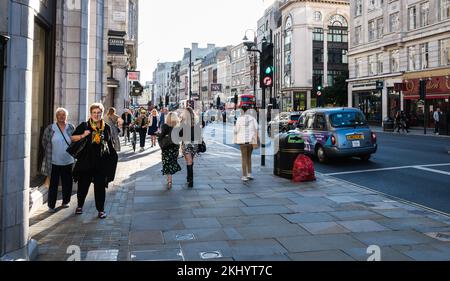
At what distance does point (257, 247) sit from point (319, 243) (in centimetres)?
81

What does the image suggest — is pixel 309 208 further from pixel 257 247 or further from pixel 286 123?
pixel 286 123

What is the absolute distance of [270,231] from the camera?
614 centimetres

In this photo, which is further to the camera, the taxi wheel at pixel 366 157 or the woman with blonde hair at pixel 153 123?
the woman with blonde hair at pixel 153 123

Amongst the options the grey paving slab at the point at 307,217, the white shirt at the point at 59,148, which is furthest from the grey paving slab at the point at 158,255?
the white shirt at the point at 59,148

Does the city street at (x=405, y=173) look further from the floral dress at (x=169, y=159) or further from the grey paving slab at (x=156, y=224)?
the grey paving slab at (x=156, y=224)

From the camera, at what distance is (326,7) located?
72.2 metres

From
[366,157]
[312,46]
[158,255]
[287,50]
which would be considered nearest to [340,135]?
[366,157]

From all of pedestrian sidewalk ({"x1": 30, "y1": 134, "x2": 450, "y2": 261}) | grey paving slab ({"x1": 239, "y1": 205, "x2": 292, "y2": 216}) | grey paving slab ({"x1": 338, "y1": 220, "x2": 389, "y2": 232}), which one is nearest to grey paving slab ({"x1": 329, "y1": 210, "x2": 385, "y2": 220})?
pedestrian sidewalk ({"x1": 30, "y1": 134, "x2": 450, "y2": 261})

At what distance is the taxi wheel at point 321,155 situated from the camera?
1466 centimetres

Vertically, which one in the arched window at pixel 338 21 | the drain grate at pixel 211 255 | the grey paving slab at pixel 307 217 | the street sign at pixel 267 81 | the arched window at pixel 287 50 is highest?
the arched window at pixel 338 21

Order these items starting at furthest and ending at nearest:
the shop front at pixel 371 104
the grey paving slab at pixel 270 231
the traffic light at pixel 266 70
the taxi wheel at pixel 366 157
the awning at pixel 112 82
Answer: the shop front at pixel 371 104, the awning at pixel 112 82, the taxi wheel at pixel 366 157, the traffic light at pixel 266 70, the grey paving slab at pixel 270 231

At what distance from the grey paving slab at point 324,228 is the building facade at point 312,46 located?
213 ft
